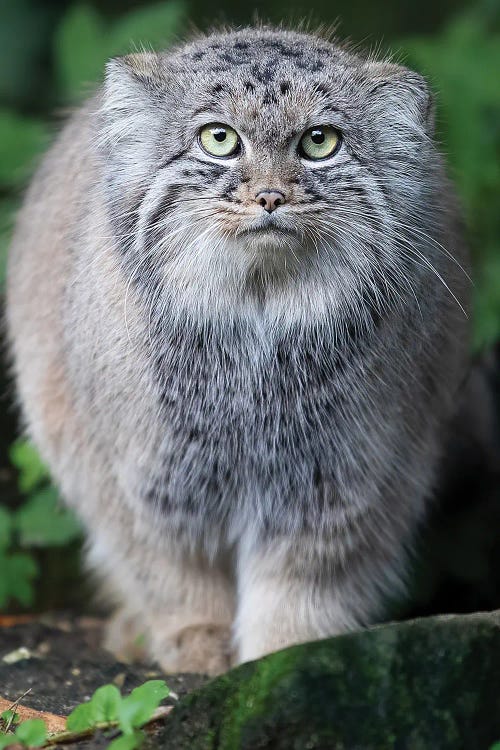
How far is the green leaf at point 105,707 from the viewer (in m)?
3.17

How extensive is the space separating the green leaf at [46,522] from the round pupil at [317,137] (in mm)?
2322

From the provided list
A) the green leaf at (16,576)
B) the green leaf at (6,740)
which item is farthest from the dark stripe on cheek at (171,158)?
the green leaf at (16,576)

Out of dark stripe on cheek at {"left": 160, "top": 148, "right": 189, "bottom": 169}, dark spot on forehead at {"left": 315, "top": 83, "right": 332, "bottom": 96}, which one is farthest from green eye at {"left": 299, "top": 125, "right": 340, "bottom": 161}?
dark stripe on cheek at {"left": 160, "top": 148, "right": 189, "bottom": 169}

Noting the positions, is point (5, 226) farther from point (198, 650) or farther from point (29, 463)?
point (198, 650)

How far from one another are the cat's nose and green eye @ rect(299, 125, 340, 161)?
25cm

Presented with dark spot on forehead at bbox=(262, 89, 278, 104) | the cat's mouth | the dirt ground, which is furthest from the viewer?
the dirt ground

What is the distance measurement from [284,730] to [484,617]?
71cm

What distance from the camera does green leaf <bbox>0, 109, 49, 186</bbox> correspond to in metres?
5.61

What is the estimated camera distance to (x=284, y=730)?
2885 mm

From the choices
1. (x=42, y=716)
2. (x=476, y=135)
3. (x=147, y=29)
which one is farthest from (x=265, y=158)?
(x=147, y=29)

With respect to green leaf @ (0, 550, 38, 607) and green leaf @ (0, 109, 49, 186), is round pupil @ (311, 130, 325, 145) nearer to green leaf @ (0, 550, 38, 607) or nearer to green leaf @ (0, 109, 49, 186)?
green leaf @ (0, 109, 49, 186)

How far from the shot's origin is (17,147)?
567 cm

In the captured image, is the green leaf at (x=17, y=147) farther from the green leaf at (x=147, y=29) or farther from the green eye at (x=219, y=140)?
the green eye at (x=219, y=140)

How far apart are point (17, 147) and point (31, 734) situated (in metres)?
3.44
